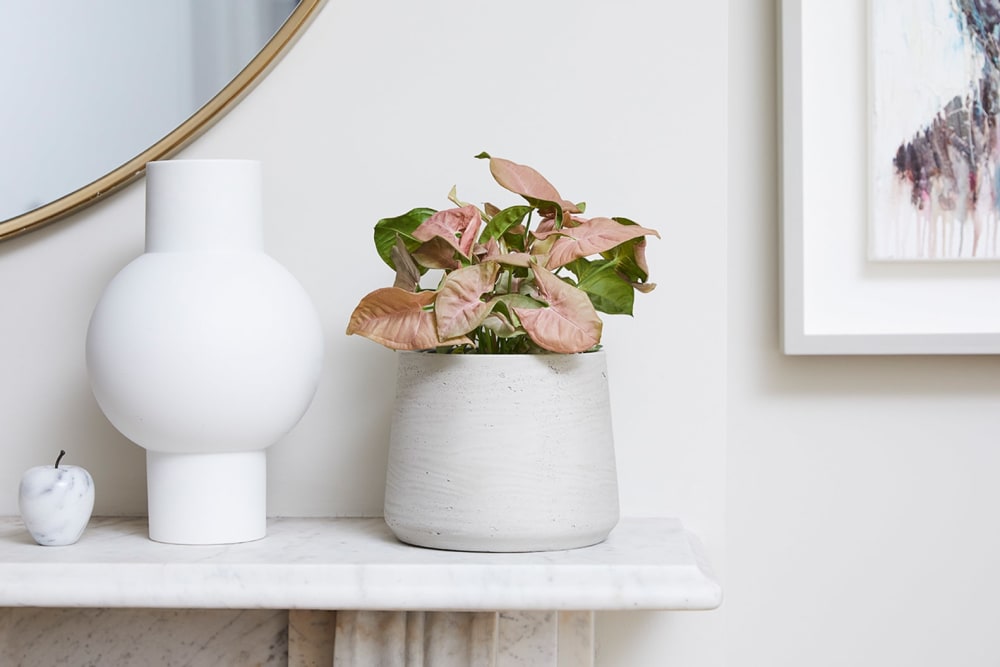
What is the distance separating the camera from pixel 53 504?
63 centimetres

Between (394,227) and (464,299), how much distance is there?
0.31 ft

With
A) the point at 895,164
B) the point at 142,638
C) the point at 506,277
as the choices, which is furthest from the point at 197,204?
the point at 895,164

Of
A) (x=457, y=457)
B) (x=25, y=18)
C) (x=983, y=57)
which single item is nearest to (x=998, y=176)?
(x=983, y=57)

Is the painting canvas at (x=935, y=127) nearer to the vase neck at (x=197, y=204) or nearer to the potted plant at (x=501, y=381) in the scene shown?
the potted plant at (x=501, y=381)

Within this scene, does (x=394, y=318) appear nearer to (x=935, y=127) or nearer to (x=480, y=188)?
(x=480, y=188)

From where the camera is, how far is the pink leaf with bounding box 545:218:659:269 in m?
0.61

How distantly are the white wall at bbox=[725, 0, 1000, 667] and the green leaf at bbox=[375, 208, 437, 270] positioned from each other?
0.27 metres

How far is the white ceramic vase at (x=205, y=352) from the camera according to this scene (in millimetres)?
611

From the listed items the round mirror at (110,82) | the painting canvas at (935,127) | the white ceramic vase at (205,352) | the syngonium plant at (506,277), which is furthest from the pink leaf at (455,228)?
the painting canvas at (935,127)

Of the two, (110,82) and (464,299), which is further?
(110,82)

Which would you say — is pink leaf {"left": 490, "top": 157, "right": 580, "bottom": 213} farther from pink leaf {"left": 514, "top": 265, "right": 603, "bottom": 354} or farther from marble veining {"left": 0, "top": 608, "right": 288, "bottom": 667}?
marble veining {"left": 0, "top": 608, "right": 288, "bottom": 667}

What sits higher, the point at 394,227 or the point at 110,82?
the point at 110,82

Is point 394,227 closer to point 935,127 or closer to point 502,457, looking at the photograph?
point 502,457

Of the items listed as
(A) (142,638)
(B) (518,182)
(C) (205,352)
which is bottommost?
(A) (142,638)
